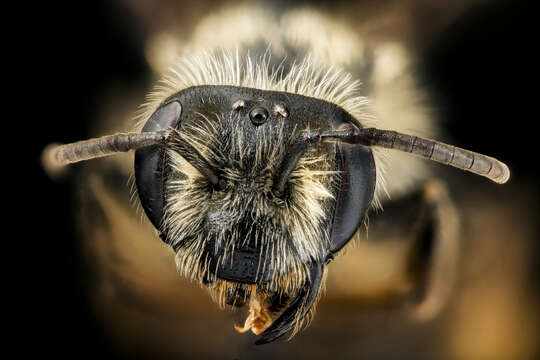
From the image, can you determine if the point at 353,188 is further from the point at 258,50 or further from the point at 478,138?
the point at 478,138

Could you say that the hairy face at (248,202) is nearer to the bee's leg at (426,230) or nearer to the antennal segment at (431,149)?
the antennal segment at (431,149)

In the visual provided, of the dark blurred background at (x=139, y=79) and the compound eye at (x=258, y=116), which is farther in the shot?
the dark blurred background at (x=139, y=79)

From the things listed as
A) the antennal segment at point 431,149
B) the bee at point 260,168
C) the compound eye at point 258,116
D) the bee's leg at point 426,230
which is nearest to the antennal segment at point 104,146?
the bee at point 260,168

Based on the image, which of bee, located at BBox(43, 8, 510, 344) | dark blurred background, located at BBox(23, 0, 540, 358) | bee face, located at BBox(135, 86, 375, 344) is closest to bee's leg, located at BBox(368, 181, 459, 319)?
dark blurred background, located at BBox(23, 0, 540, 358)

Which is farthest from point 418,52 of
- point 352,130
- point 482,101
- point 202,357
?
point 202,357

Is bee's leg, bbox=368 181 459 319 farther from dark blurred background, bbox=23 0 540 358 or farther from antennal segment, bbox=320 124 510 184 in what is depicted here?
antennal segment, bbox=320 124 510 184

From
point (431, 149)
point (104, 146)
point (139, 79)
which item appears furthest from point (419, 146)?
point (139, 79)

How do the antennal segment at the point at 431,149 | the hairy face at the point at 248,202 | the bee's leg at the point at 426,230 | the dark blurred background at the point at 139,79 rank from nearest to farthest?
the hairy face at the point at 248,202 → the antennal segment at the point at 431,149 → the dark blurred background at the point at 139,79 → the bee's leg at the point at 426,230

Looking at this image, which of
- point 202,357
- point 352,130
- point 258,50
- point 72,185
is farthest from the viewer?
point 202,357
